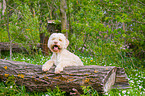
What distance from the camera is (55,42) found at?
3.81 metres

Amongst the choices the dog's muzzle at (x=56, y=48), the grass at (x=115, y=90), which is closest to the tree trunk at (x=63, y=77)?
the grass at (x=115, y=90)

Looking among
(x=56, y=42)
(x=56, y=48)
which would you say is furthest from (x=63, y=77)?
(x=56, y=42)

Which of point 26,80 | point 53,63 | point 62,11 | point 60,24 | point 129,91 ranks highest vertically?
point 62,11

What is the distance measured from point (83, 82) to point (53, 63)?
87 centimetres

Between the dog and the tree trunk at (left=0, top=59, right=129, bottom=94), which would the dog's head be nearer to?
the dog

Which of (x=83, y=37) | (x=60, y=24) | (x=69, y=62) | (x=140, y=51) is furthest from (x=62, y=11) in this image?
(x=140, y=51)

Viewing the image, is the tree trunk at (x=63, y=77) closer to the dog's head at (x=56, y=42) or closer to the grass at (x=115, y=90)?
the grass at (x=115, y=90)

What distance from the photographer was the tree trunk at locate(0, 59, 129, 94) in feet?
12.1

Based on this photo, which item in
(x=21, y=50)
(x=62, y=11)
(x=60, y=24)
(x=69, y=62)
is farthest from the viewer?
(x=21, y=50)

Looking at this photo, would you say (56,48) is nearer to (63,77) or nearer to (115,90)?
(63,77)

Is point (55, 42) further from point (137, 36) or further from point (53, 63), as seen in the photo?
point (137, 36)

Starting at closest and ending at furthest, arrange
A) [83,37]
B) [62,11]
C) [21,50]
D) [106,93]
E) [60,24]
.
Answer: [106,93]
[62,11]
[60,24]
[21,50]
[83,37]

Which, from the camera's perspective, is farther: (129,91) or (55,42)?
(129,91)

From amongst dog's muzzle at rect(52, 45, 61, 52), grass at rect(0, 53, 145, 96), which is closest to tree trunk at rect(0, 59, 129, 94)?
grass at rect(0, 53, 145, 96)
